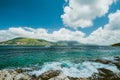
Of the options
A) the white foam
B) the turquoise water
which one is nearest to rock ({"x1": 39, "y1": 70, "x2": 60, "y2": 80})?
the white foam

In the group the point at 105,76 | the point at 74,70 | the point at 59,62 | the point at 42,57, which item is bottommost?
the point at 105,76

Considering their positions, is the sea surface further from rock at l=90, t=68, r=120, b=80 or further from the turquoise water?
rock at l=90, t=68, r=120, b=80

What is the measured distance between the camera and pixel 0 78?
16.0 metres

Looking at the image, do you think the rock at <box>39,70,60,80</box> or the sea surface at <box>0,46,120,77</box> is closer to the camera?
the rock at <box>39,70,60,80</box>

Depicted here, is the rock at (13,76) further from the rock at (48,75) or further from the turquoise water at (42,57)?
the turquoise water at (42,57)

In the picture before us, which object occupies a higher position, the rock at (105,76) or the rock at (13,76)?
the rock at (13,76)

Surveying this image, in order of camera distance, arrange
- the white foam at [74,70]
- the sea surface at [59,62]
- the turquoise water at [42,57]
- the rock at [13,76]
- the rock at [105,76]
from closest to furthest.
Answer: the rock at [13,76]
the rock at [105,76]
the white foam at [74,70]
the sea surface at [59,62]
the turquoise water at [42,57]

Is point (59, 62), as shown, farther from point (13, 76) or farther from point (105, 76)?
point (13, 76)

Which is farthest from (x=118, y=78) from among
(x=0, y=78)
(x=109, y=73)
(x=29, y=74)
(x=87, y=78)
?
(x=0, y=78)

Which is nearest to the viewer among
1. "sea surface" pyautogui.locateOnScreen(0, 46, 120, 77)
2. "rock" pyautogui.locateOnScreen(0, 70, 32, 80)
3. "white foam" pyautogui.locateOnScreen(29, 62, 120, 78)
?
"rock" pyautogui.locateOnScreen(0, 70, 32, 80)

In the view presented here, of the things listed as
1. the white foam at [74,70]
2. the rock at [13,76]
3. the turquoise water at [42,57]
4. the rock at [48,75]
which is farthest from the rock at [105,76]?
the turquoise water at [42,57]

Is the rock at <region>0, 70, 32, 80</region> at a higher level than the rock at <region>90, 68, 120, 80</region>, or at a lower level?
higher

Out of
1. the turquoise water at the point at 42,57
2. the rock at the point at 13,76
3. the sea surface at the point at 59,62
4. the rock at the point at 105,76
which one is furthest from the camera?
the turquoise water at the point at 42,57

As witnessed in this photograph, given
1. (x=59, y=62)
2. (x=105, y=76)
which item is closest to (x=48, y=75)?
(x=105, y=76)
